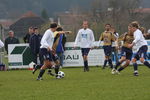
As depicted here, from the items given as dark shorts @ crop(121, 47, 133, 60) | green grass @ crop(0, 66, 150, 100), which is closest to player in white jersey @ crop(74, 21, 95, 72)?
dark shorts @ crop(121, 47, 133, 60)

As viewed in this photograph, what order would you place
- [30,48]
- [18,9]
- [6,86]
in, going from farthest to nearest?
[18,9], [30,48], [6,86]

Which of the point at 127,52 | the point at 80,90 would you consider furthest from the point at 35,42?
the point at 80,90

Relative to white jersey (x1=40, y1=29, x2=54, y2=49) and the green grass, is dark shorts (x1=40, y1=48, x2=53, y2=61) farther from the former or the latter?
the green grass

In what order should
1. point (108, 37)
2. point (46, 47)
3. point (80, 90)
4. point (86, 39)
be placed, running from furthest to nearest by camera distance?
point (108, 37), point (86, 39), point (46, 47), point (80, 90)

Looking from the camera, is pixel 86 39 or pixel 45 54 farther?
pixel 86 39

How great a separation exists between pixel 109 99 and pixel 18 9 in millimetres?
135340

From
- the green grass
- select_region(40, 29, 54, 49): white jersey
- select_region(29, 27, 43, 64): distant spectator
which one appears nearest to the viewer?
the green grass

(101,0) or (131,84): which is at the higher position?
(101,0)

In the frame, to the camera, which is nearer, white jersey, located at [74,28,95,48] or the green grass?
the green grass

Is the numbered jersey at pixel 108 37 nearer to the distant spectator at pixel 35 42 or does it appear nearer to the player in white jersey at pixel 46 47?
the distant spectator at pixel 35 42

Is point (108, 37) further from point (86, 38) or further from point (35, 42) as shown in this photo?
point (35, 42)

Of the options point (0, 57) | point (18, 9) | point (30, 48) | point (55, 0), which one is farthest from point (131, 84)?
point (55, 0)

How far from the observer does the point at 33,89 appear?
1543cm

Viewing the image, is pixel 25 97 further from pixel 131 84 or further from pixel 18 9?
pixel 18 9
